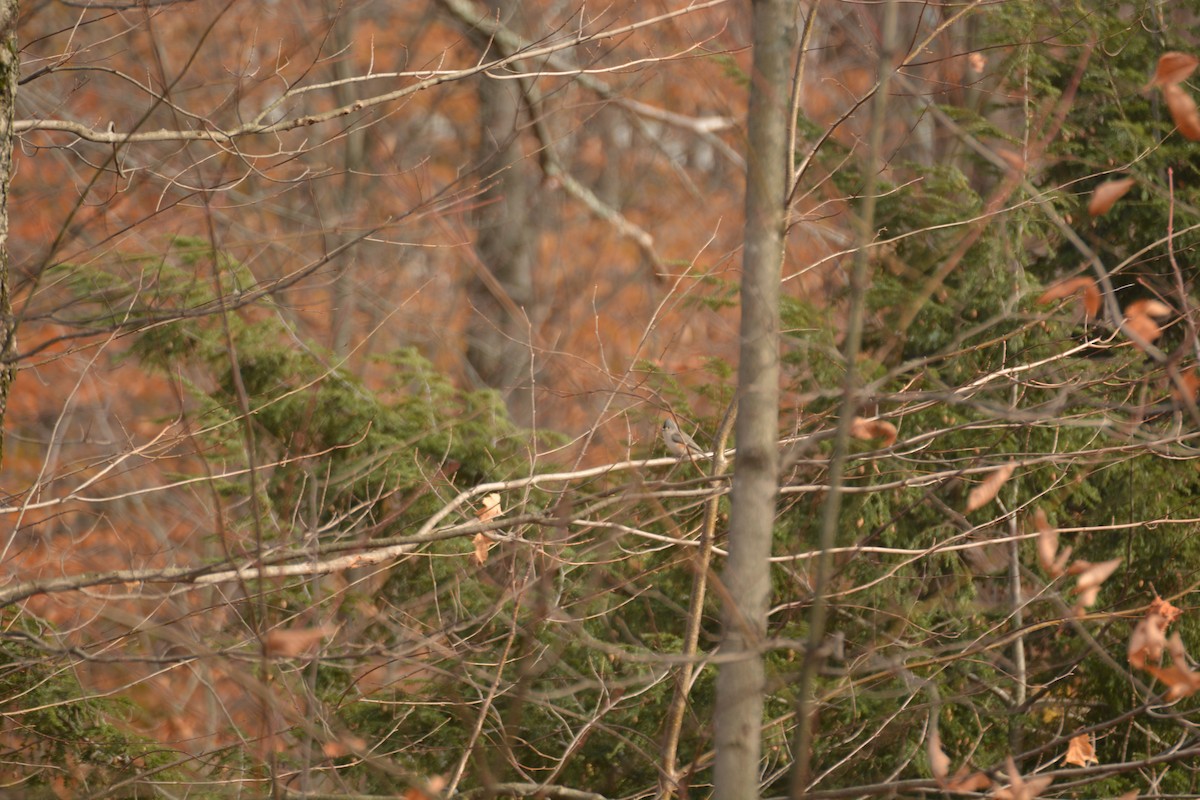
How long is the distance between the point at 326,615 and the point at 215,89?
36.4 ft

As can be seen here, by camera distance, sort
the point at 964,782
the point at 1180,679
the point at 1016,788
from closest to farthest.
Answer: the point at 1016,788
the point at 1180,679
the point at 964,782

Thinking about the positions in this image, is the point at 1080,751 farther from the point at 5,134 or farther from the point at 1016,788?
the point at 5,134

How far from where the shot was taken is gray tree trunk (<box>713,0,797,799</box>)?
7.07 feet

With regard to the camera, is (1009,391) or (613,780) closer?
(613,780)

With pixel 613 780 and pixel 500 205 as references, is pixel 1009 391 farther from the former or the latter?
pixel 500 205

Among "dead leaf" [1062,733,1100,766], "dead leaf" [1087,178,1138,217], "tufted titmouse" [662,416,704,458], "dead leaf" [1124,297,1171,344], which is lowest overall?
"dead leaf" [1062,733,1100,766]

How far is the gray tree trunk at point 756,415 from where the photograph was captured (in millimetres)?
2156

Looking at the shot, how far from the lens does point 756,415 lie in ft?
7.36

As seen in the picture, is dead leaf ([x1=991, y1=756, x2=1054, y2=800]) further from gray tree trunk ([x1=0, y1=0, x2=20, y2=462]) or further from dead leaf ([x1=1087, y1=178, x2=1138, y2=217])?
gray tree trunk ([x1=0, y1=0, x2=20, y2=462])

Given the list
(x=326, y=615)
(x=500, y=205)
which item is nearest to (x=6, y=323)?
(x=326, y=615)

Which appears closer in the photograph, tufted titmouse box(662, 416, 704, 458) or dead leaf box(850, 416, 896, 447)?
dead leaf box(850, 416, 896, 447)

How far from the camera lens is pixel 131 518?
11.8 m

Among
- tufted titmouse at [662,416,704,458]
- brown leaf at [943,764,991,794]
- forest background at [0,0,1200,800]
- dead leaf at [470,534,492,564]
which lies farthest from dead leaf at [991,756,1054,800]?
tufted titmouse at [662,416,704,458]

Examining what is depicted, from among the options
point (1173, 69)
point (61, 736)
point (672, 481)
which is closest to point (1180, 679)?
point (1173, 69)
